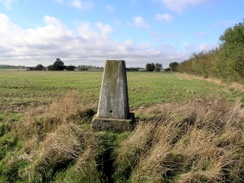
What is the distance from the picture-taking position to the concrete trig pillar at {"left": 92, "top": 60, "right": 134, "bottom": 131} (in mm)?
5371

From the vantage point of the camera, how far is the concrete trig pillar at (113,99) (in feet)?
17.6

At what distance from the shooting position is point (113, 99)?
214 inches

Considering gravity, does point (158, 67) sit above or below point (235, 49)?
below

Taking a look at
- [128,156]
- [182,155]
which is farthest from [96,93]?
[182,155]

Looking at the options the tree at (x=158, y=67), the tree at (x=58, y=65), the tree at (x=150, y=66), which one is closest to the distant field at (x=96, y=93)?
the tree at (x=58, y=65)

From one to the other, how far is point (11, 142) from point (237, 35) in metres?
23.2

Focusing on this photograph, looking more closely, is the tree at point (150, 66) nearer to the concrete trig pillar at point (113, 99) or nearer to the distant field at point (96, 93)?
the distant field at point (96, 93)

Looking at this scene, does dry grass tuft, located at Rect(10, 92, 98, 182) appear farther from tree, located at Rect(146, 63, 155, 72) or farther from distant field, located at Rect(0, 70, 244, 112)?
tree, located at Rect(146, 63, 155, 72)

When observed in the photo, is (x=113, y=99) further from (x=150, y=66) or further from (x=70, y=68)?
(x=150, y=66)

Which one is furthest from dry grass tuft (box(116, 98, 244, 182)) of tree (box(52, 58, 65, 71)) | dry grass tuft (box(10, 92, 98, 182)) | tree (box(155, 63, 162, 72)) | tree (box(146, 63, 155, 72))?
tree (box(155, 63, 162, 72))

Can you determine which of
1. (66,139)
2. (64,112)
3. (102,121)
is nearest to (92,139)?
(66,139)

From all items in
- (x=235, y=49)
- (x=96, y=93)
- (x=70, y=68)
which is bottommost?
(x=96, y=93)

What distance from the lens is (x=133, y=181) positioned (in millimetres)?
3656

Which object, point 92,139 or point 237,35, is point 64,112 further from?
point 237,35
